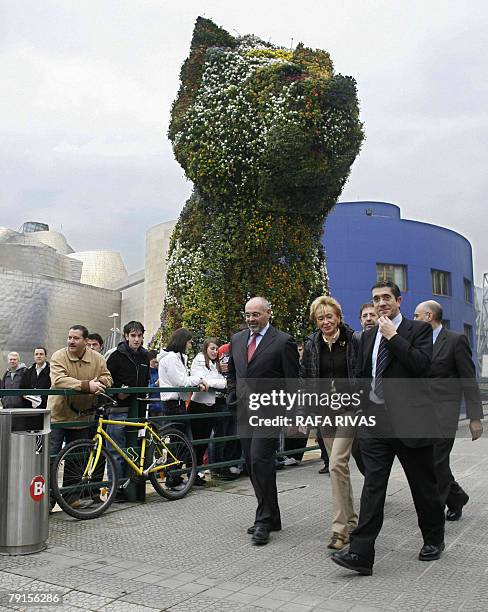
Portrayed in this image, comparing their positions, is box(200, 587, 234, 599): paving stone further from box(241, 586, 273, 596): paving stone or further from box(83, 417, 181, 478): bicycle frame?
box(83, 417, 181, 478): bicycle frame

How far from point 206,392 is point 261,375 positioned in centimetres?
250

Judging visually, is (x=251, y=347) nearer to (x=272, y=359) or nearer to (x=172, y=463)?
(x=272, y=359)

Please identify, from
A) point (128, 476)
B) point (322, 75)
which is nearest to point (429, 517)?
point (128, 476)

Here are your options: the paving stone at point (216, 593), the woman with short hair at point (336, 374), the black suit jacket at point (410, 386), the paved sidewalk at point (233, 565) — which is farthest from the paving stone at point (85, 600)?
the black suit jacket at point (410, 386)

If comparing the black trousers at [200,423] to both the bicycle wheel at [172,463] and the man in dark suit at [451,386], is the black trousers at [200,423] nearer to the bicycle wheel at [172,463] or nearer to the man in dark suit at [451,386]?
the bicycle wheel at [172,463]

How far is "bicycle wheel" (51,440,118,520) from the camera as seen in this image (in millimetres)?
5730

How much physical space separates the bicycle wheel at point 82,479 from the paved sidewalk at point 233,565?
0.51 feet

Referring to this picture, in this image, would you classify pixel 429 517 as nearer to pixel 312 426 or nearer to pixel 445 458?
pixel 445 458

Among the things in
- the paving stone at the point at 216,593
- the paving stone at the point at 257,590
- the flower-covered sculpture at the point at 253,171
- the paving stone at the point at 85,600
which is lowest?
the paving stone at the point at 257,590

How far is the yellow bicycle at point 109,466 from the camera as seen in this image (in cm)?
582

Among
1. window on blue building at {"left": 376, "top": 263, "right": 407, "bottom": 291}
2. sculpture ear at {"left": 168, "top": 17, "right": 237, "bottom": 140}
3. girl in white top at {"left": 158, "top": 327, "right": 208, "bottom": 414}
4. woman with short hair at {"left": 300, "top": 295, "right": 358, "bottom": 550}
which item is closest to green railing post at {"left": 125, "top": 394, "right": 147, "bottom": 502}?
girl in white top at {"left": 158, "top": 327, "right": 208, "bottom": 414}

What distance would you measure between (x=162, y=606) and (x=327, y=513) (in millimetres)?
2877

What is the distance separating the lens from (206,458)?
9016mm

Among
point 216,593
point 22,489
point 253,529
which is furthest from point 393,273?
point 216,593
